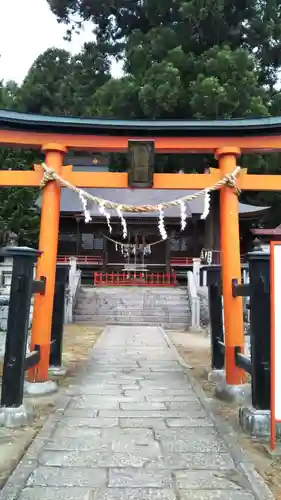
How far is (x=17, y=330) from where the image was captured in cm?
463

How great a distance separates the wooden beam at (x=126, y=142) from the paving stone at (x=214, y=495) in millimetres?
4904

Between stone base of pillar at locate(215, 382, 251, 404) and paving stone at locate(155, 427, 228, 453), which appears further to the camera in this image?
A: stone base of pillar at locate(215, 382, 251, 404)

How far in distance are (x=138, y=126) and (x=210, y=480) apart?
4889 millimetres

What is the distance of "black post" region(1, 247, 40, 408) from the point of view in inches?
179

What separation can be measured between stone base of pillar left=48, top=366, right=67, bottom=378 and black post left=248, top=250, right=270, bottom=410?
3.58 m

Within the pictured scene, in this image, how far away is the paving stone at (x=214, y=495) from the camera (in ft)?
9.53

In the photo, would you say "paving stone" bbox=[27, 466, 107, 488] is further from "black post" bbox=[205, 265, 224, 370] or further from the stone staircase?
the stone staircase

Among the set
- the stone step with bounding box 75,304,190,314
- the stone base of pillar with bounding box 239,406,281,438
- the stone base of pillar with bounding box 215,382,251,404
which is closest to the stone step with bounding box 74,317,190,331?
the stone step with bounding box 75,304,190,314

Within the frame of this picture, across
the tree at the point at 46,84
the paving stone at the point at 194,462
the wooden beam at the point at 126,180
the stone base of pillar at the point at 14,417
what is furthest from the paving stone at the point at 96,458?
the tree at the point at 46,84

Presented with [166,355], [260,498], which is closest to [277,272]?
[260,498]

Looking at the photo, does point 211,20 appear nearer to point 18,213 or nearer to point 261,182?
point 18,213

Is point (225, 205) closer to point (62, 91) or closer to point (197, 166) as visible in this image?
point (197, 166)

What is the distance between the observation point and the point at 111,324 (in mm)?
15391

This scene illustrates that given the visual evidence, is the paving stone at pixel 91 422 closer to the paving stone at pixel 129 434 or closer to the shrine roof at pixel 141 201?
the paving stone at pixel 129 434
